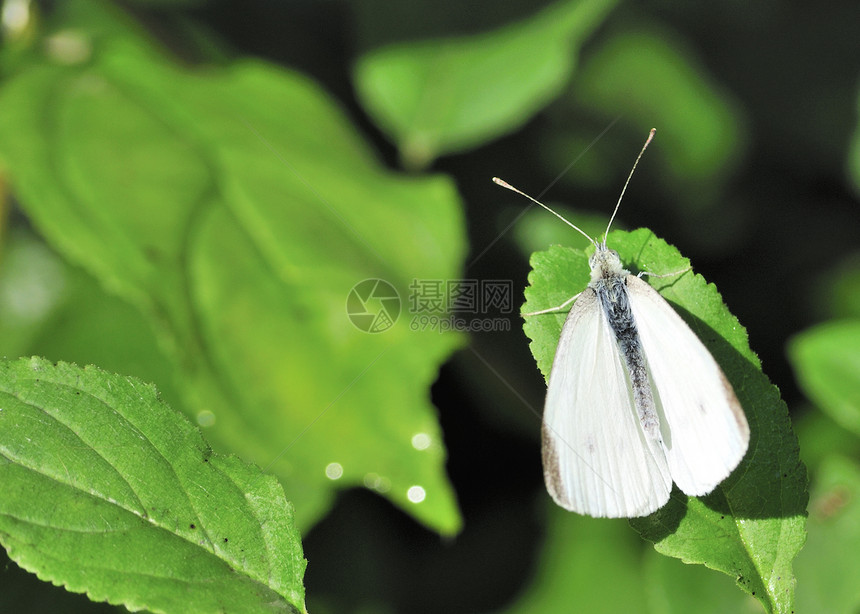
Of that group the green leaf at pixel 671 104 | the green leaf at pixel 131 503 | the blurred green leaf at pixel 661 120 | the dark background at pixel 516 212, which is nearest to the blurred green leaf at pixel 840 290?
the dark background at pixel 516 212

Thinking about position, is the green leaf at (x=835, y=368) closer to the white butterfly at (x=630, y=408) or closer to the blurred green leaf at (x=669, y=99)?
the white butterfly at (x=630, y=408)

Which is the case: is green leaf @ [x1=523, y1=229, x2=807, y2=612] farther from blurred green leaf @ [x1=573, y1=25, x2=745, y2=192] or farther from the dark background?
blurred green leaf @ [x1=573, y1=25, x2=745, y2=192]

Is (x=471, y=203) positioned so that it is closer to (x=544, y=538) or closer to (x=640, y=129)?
(x=640, y=129)

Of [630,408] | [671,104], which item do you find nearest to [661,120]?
[671,104]

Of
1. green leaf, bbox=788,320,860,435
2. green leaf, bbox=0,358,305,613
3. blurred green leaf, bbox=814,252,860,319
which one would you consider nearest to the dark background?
blurred green leaf, bbox=814,252,860,319

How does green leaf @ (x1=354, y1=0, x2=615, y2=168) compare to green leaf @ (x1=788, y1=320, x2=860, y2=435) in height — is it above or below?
above

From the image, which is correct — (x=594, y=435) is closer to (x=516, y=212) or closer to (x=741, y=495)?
(x=741, y=495)
